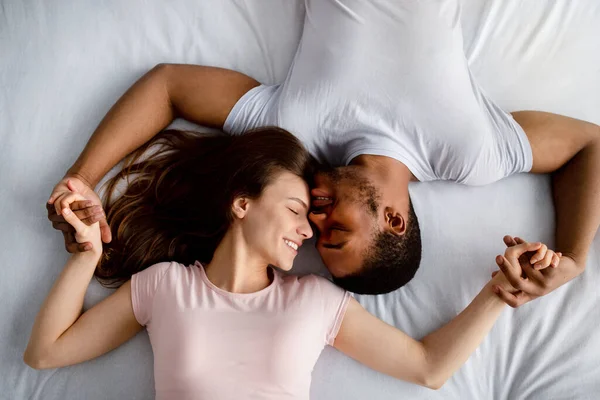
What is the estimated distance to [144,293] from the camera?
1.32m

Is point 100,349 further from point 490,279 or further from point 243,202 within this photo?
point 490,279

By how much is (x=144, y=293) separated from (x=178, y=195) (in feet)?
0.90

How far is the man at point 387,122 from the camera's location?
4.37ft

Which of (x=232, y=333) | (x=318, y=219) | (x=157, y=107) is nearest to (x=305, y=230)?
(x=318, y=219)

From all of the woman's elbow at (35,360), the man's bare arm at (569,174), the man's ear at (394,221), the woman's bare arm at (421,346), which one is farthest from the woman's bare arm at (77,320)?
the man's bare arm at (569,174)

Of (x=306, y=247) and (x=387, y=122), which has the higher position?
(x=387, y=122)

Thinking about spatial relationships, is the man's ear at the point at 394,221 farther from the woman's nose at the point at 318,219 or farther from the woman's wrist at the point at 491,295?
the woman's wrist at the point at 491,295

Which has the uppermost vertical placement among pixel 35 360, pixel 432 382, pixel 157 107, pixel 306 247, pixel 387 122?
pixel 387 122

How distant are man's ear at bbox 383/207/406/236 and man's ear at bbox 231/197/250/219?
12.9 inches

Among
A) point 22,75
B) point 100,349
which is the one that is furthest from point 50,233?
point 22,75

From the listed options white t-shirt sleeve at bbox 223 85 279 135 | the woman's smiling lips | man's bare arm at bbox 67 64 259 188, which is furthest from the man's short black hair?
man's bare arm at bbox 67 64 259 188

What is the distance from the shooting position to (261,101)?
1.43 meters

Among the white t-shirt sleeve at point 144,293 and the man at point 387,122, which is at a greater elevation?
the man at point 387,122

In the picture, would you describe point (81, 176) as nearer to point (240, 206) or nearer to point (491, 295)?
point (240, 206)
